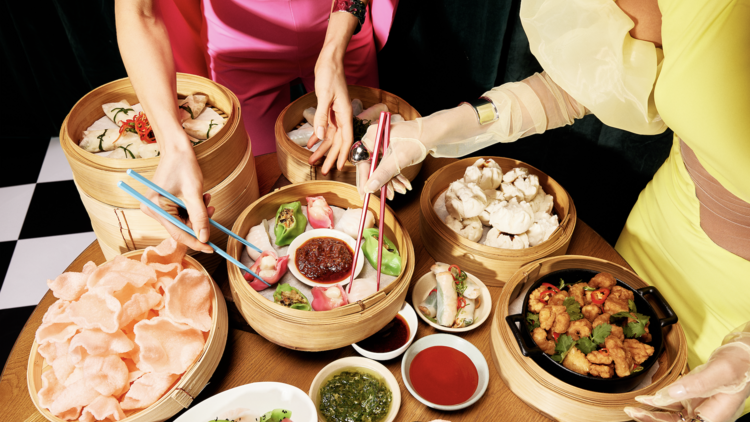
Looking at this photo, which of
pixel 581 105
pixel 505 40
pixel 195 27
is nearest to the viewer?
pixel 581 105

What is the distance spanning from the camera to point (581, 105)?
5.85ft

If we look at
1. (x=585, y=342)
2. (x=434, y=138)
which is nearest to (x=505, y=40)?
(x=434, y=138)

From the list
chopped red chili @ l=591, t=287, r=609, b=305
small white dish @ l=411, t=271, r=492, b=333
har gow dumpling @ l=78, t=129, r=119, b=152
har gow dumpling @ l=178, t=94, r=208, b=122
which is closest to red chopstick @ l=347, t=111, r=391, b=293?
small white dish @ l=411, t=271, r=492, b=333

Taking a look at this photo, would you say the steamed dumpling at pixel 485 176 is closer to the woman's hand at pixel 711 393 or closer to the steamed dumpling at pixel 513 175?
the steamed dumpling at pixel 513 175

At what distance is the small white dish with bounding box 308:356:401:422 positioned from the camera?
4.53 ft

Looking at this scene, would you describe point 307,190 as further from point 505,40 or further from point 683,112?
point 505,40

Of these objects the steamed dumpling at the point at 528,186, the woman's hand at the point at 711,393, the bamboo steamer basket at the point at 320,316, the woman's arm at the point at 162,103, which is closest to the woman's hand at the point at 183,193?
the woman's arm at the point at 162,103

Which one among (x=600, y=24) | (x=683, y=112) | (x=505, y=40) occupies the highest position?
(x=600, y=24)

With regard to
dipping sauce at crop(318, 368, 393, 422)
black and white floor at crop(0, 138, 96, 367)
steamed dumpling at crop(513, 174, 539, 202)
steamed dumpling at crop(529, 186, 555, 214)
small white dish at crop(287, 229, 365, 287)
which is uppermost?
steamed dumpling at crop(513, 174, 539, 202)

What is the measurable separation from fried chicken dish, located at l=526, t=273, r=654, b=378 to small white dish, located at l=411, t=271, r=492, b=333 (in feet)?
0.53

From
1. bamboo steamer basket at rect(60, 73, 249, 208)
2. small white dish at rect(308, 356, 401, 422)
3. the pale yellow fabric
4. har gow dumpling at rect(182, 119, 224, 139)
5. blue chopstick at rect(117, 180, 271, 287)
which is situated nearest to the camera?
blue chopstick at rect(117, 180, 271, 287)

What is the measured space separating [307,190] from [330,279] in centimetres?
43

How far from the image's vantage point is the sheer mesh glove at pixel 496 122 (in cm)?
175

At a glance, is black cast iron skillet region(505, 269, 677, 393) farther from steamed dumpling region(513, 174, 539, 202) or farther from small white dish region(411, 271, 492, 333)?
steamed dumpling region(513, 174, 539, 202)
